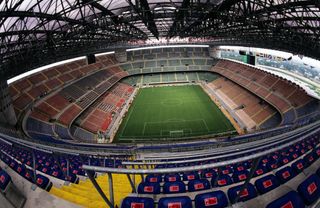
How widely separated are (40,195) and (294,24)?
80.8 ft

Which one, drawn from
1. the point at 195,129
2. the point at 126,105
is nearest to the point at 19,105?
the point at 126,105

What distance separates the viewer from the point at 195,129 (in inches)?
1240

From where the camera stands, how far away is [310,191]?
144 inches

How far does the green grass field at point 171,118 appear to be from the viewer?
3070 centimetres

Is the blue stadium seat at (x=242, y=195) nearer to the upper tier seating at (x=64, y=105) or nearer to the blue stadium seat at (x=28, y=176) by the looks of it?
the blue stadium seat at (x=28, y=176)

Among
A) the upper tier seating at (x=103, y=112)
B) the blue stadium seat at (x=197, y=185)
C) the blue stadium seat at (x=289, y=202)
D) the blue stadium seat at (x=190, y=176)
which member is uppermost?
the blue stadium seat at (x=289, y=202)

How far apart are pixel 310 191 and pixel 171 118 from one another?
3267 cm

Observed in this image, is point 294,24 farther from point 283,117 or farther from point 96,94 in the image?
point 96,94

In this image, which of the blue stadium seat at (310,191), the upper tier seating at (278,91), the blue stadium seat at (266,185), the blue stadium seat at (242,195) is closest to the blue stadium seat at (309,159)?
the blue stadium seat at (266,185)

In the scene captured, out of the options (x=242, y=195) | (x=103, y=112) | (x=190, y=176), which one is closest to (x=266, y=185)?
(x=242, y=195)

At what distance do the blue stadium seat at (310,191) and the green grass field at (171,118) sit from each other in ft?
85.4

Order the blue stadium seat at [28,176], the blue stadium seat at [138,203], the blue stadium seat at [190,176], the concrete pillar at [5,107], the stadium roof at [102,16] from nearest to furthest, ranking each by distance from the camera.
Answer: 1. the blue stadium seat at [138,203]
2. the blue stadium seat at [28,176]
3. the blue stadium seat at [190,176]
4. the stadium roof at [102,16]
5. the concrete pillar at [5,107]

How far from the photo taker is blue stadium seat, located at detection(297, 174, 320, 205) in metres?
3.62

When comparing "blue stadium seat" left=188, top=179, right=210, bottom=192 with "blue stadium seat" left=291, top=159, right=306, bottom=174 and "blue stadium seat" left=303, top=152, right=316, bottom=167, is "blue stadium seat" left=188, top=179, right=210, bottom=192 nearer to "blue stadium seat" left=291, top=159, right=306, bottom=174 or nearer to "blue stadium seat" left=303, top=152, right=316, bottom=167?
"blue stadium seat" left=291, top=159, right=306, bottom=174
